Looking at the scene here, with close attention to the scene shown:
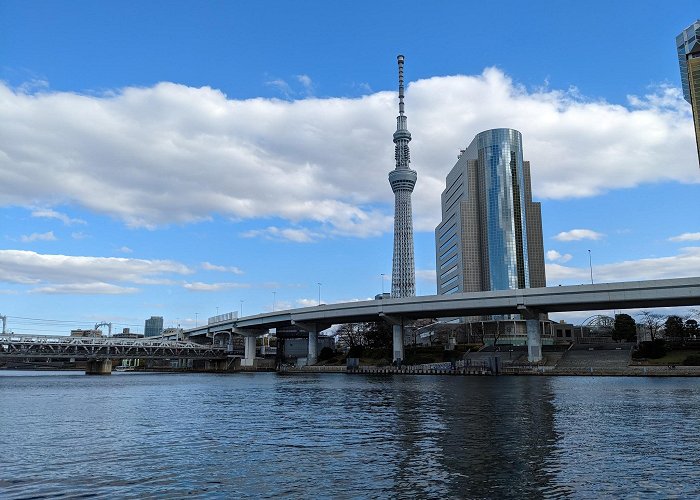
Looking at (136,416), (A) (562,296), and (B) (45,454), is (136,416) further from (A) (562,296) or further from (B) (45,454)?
(A) (562,296)

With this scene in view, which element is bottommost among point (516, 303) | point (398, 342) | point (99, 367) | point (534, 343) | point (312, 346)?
point (99, 367)

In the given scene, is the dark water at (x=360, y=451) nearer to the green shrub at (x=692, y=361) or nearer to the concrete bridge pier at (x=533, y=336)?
the green shrub at (x=692, y=361)

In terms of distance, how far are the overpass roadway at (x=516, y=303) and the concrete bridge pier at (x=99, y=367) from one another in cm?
4717

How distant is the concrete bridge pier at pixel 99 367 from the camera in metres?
166

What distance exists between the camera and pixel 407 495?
20.2 m

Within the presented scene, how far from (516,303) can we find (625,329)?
49.4m

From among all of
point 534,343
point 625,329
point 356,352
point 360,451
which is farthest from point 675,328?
point 360,451

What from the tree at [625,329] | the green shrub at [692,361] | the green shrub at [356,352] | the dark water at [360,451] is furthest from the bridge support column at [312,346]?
the dark water at [360,451]

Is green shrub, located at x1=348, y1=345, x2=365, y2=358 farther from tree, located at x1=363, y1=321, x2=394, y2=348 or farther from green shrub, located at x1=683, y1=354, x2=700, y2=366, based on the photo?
green shrub, located at x1=683, y1=354, x2=700, y2=366

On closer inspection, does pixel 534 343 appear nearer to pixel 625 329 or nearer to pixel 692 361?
pixel 692 361

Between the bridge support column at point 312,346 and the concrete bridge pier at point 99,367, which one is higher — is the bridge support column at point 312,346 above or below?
above

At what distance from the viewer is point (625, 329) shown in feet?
513

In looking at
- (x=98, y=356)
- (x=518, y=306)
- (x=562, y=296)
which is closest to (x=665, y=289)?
(x=562, y=296)

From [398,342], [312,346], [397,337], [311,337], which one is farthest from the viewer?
[311,337]
